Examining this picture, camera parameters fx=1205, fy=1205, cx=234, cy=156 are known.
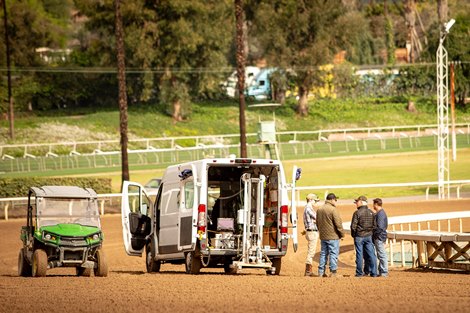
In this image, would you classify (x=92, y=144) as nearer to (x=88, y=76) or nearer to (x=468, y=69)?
(x=88, y=76)

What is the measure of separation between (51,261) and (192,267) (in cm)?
274

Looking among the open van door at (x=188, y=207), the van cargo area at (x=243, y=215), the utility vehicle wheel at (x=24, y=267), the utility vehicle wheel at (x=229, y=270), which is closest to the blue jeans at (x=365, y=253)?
the van cargo area at (x=243, y=215)

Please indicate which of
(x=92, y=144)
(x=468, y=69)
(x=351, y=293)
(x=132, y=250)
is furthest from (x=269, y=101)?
(x=351, y=293)

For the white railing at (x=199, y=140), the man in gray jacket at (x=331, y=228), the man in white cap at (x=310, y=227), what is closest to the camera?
the man in gray jacket at (x=331, y=228)

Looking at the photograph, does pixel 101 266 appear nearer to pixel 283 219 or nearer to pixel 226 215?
pixel 226 215

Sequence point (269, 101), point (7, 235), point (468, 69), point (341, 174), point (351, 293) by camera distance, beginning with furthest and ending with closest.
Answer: point (269, 101), point (468, 69), point (341, 174), point (7, 235), point (351, 293)

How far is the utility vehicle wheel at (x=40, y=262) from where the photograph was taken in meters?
22.5

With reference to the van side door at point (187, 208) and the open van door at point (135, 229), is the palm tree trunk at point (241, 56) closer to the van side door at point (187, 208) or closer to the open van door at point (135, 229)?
the open van door at point (135, 229)

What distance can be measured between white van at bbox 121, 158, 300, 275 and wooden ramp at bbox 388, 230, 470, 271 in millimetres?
2989

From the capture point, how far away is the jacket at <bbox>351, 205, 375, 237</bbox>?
72.5ft

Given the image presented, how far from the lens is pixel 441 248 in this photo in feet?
78.9

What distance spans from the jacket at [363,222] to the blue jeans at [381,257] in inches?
10.0

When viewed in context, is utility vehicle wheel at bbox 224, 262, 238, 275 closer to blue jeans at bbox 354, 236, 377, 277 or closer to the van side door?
the van side door

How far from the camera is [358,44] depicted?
109750mm
